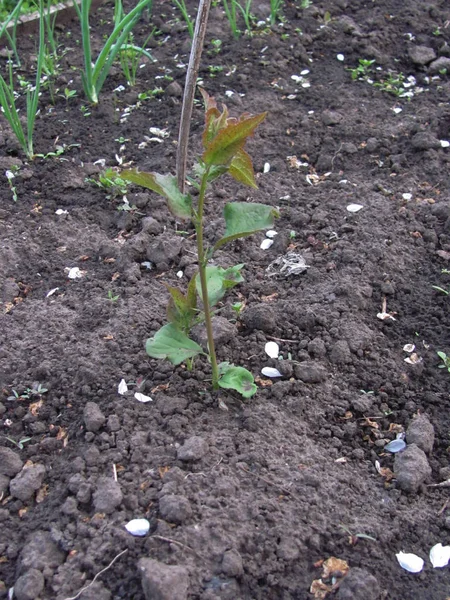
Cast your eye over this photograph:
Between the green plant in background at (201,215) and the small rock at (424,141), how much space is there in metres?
1.34

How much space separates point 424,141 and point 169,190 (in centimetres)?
157

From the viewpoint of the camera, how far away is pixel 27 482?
1470 millimetres

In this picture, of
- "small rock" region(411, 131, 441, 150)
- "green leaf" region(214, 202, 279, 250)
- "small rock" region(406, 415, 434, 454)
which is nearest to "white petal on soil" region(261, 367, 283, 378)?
"small rock" region(406, 415, 434, 454)

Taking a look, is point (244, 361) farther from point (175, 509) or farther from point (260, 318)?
point (175, 509)

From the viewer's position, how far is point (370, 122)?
2.81 meters

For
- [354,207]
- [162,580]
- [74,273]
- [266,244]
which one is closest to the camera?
[162,580]

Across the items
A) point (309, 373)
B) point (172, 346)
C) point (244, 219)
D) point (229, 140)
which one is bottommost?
point (309, 373)

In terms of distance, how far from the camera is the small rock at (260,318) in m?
1.85

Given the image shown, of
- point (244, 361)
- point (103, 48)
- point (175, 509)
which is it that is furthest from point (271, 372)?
point (103, 48)

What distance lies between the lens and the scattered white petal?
62.9 inches

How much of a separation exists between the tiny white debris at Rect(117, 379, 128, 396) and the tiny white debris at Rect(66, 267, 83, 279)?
0.56m

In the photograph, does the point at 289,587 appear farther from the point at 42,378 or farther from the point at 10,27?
the point at 10,27

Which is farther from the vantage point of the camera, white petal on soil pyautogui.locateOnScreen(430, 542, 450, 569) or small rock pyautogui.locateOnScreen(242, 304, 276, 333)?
→ small rock pyautogui.locateOnScreen(242, 304, 276, 333)

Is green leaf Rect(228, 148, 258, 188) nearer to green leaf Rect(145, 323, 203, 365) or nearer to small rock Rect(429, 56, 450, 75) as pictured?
green leaf Rect(145, 323, 203, 365)
